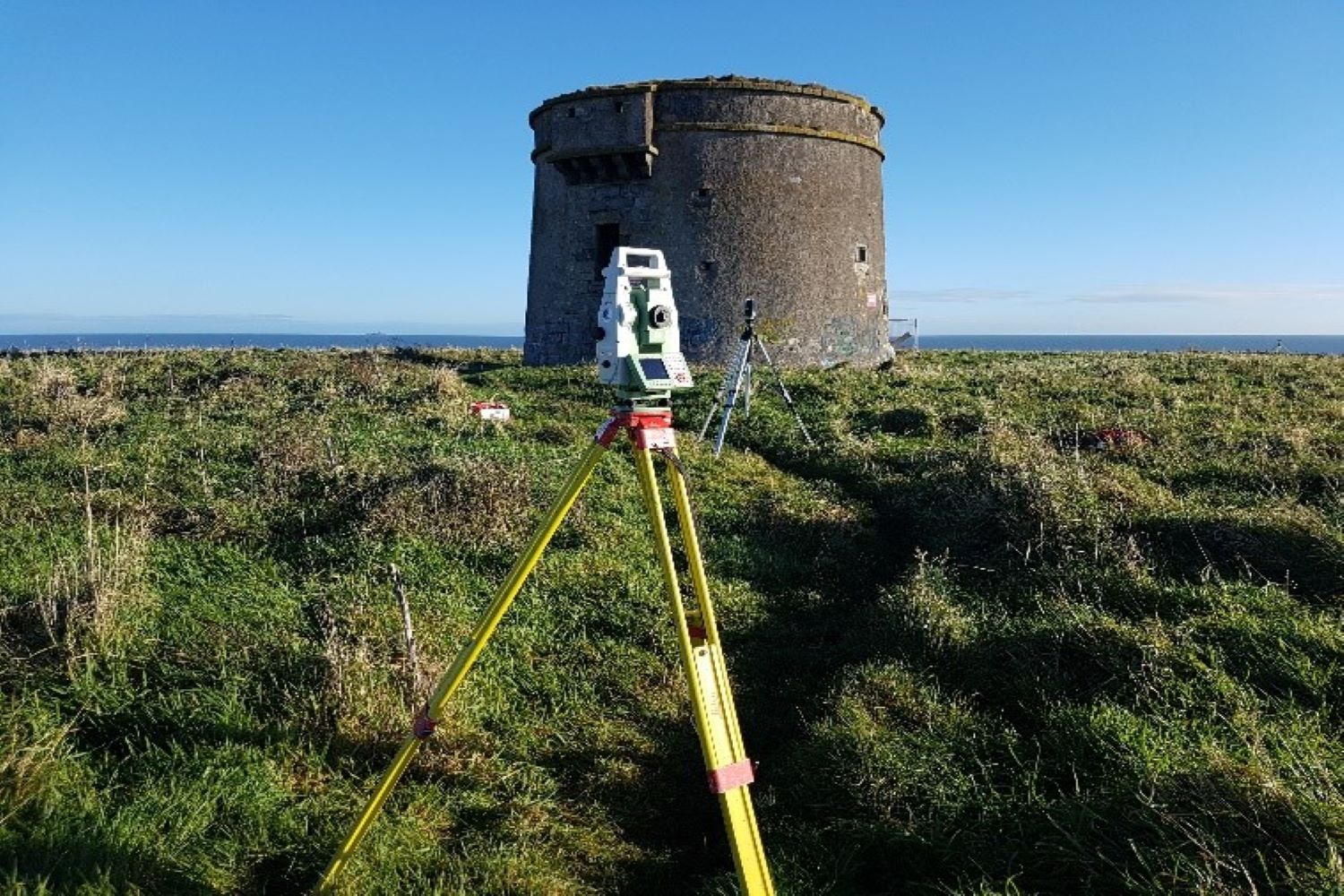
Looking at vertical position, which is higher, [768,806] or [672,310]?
[672,310]

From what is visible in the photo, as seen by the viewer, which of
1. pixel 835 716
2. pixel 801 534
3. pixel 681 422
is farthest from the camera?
pixel 681 422

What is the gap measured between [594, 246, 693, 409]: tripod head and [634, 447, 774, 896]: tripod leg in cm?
29

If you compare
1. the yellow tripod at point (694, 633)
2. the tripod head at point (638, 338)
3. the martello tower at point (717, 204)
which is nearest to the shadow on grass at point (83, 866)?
the yellow tripod at point (694, 633)

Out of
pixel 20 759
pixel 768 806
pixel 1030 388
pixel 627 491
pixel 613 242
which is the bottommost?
pixel 768 806

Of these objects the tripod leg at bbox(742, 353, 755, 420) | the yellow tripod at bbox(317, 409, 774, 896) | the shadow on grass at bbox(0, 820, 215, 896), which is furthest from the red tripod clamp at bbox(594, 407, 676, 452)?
the tripod leg at bbox(742, 353, 755, 420)

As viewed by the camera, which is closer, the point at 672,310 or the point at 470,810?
the point at 672,310

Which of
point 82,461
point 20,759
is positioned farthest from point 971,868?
point 82,461

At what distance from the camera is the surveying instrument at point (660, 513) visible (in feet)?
11.0

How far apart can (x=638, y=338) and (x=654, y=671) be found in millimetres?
3304

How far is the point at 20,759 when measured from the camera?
4.29 meters

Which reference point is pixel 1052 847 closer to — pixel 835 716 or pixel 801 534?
pixel 835 716

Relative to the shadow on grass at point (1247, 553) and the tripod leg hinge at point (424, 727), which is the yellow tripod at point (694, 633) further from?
the shadow on grass at point (1247, 553)

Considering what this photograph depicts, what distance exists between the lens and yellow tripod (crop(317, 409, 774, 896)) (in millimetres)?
3312

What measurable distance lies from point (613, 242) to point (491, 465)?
1340cm
